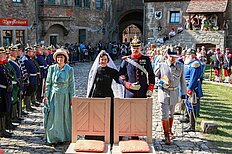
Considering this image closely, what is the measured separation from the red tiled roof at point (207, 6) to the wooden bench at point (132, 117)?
23434 millimetres

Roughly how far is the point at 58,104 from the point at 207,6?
76.0 ft

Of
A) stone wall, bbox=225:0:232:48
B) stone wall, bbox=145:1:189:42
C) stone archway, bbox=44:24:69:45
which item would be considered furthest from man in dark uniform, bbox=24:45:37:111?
stone wall, bbox=145:1:189:42

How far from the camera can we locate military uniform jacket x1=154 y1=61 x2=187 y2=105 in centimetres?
715

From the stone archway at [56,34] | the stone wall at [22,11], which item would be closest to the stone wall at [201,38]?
the stone archway at [56,34]

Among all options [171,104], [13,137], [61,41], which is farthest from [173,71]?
[61,41]

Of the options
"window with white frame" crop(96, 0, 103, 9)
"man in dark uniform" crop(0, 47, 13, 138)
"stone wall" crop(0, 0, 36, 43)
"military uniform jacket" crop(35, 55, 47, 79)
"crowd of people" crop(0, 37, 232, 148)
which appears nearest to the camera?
"crowd of people" crop(0, 37, 232, 148)

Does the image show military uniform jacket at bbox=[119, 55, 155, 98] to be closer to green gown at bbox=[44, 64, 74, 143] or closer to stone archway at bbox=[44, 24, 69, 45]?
green gown at bbox=[44, 64, 74, 143]

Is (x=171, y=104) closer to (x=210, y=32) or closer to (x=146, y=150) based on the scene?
(x=146, y=150)

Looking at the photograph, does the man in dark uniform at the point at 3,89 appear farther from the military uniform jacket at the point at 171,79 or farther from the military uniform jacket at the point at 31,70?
the military uniform jacket at the point at 171,79

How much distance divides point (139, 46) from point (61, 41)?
73.8ft

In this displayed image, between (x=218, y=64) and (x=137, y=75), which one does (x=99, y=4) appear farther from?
(x=137, y=75)

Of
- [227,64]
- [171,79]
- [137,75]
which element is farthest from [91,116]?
[227,64]

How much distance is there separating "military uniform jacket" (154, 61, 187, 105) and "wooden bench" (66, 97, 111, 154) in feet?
6.96

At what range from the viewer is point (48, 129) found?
7.10 meters
